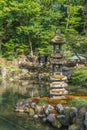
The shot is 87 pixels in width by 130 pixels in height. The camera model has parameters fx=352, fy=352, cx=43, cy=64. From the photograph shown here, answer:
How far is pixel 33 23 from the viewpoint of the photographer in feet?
138

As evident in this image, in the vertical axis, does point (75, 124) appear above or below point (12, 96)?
above

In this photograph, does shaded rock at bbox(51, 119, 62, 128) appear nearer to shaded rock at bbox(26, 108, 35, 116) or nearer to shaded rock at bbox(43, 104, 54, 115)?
shaded rock at bbox(43, 104, 54, 115)

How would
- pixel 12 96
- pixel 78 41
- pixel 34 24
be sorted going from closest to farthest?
1. pixel 12 96
2. pixel 78 41
3. pixel 34 24

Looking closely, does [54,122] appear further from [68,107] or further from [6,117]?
[6,117]

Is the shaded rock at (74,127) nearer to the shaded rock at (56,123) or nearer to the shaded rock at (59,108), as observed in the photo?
the shaded rock at (56,123)

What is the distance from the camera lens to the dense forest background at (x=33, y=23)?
136 ft

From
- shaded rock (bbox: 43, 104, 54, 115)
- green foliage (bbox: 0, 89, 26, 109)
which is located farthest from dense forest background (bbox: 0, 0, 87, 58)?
shaded rock (bbox: 43, 104, 54, 115)

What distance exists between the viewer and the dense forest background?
136 feet

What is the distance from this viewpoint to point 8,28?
44656 millimetres

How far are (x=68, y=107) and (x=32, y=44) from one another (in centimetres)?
2770

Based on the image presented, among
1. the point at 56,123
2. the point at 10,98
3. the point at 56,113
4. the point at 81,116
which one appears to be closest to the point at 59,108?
the point at 56,113

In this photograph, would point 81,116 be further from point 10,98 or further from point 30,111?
point 10,98

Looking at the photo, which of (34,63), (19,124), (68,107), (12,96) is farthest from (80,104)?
(34,63)

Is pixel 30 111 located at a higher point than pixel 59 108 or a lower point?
lower
